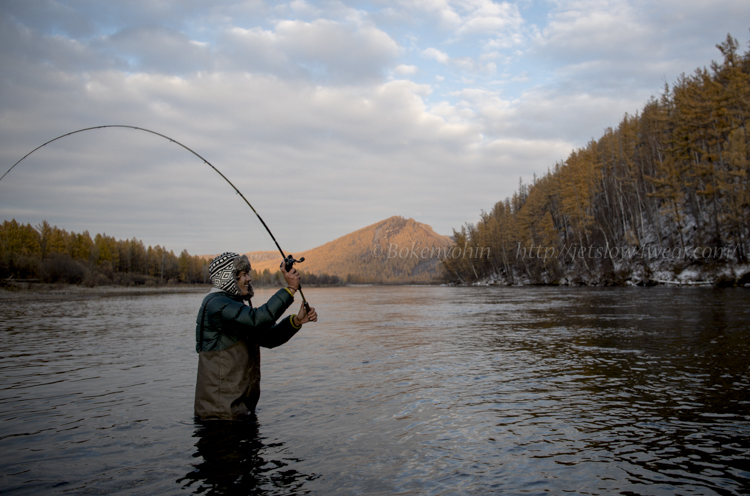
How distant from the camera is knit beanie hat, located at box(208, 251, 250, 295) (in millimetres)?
5547

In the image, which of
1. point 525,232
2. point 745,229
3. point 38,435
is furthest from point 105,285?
point 745,229

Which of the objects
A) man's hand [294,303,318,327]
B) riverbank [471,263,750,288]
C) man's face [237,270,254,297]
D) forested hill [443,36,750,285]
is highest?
forested hill [443,36,750,285]

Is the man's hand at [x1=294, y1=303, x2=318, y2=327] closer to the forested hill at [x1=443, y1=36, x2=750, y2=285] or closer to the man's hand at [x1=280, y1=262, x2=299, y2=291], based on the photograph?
the man's hand at [x1=280, y1=262, x2=299, y2=291]

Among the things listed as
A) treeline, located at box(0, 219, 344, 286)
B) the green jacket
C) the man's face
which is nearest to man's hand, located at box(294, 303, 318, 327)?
the green jacket

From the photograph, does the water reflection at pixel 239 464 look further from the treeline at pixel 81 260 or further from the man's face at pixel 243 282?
the treeline at pixel 81 260

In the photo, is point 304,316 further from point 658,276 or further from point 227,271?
point 658,276

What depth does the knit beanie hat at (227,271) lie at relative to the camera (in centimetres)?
555

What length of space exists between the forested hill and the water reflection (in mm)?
54459

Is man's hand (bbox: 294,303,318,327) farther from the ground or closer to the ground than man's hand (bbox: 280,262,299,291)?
closer to the ground

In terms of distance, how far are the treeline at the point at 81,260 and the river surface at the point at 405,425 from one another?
85.3 meters

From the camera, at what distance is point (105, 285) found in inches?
3942

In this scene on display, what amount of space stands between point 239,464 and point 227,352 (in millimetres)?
1335

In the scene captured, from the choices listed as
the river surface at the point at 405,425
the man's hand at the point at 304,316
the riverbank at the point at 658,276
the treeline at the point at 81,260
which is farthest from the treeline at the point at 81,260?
the riverbank at the point at 658,276

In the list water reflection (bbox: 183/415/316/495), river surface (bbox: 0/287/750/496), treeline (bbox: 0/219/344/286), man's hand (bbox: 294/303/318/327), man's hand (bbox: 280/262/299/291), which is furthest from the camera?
treeline (bbox: 0/219/344/286)
